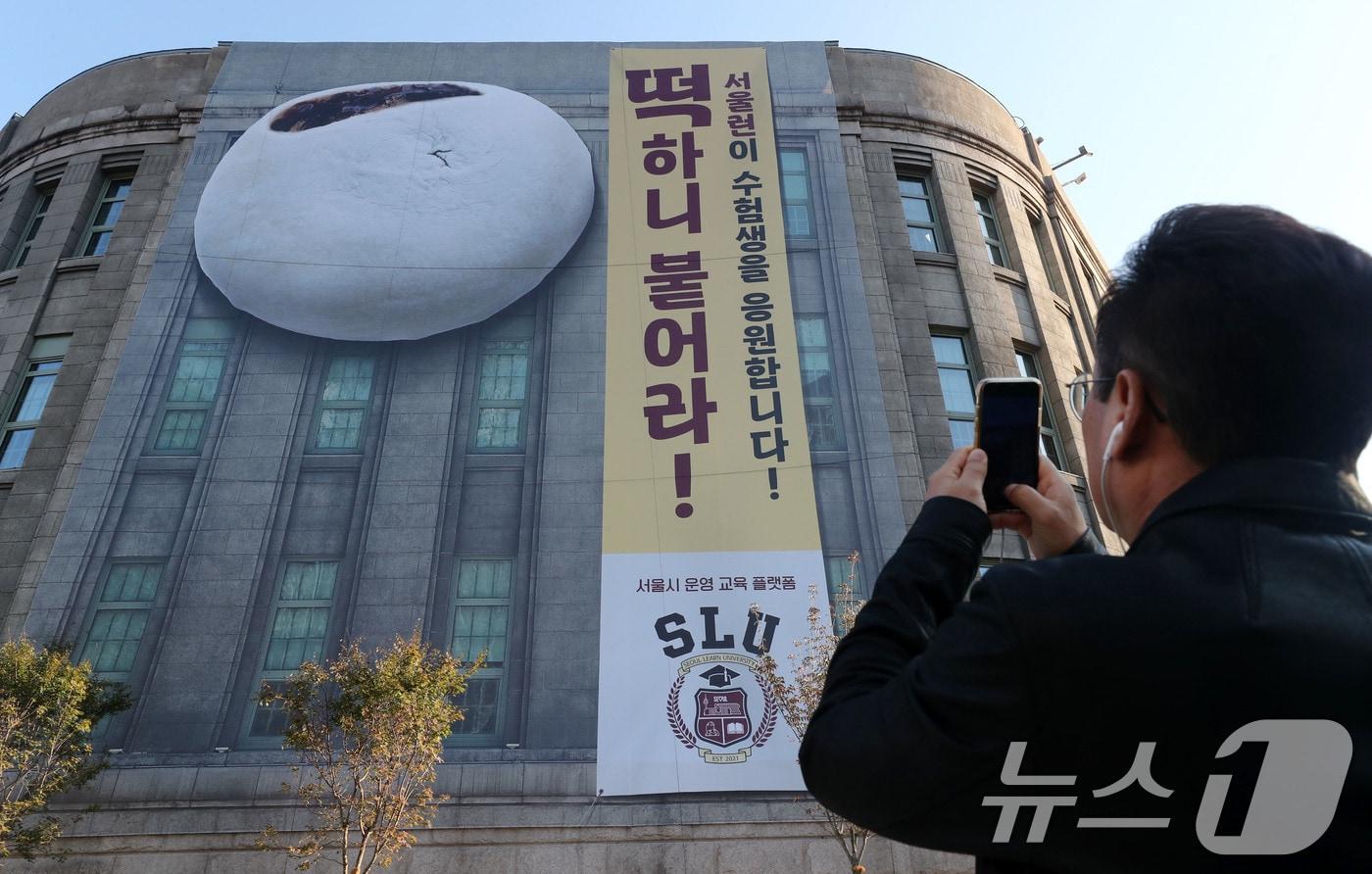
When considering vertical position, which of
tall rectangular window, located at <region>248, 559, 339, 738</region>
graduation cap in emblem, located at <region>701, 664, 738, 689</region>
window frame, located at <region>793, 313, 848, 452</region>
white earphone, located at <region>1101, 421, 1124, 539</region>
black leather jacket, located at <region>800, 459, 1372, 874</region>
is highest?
window frame, located at <region>793, 313, 848, 452</region>

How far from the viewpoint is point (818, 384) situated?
15.2m

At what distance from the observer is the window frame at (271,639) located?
1231cm

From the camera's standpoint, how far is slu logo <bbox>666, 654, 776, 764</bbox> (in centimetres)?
1179

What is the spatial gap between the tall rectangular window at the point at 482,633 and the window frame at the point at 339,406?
10.4 ft

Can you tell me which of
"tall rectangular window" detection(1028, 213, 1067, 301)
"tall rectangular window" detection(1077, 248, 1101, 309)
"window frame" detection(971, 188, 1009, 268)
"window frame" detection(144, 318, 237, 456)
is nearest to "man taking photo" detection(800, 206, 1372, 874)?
"window frame" detection(144, 318, 237, 456)

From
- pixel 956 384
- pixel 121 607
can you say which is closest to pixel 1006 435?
pixel 121 607

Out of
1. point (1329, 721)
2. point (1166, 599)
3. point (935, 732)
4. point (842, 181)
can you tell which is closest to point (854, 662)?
point (935, 732)

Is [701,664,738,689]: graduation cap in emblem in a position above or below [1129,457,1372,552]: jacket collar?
above

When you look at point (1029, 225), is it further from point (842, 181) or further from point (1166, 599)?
point (1166, 599)

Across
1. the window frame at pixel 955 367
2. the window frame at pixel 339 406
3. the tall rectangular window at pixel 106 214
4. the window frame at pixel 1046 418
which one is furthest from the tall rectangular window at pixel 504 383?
the window frame at pixel 1046 418

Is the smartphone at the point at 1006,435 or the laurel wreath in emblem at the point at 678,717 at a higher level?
the laurel wreath in emblem at the point at 678,717

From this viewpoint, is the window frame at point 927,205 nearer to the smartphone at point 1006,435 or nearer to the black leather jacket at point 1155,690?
the smartphone at point 1006,435

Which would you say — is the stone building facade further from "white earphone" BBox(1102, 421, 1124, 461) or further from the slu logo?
"white earphone" BBox(1102, 421, 1124, 461)

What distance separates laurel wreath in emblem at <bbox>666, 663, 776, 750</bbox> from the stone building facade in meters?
0.84
